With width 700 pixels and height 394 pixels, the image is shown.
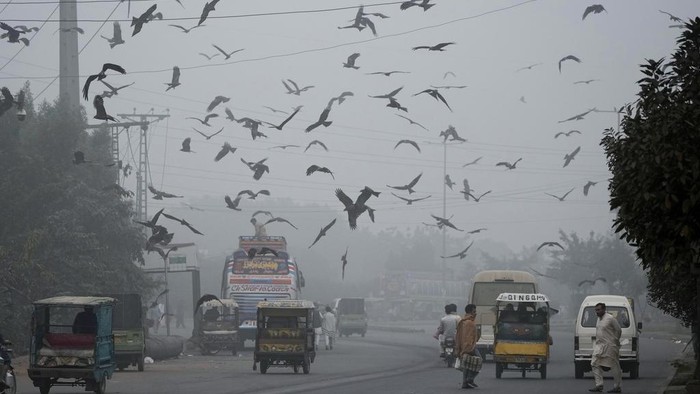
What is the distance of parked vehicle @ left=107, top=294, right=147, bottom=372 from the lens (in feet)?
107

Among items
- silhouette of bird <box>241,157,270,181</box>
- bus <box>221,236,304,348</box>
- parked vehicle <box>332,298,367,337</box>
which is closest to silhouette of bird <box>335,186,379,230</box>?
silhouette of bird <box>241,157,270,181</box>

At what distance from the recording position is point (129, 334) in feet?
107

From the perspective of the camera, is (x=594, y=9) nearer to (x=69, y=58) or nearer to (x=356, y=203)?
(x=356, y=203)

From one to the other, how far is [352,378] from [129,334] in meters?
7.15

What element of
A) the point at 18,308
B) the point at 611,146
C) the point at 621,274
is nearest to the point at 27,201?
the point at 18,308

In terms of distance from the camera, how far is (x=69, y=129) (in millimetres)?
50188

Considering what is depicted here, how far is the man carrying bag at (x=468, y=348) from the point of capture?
2448 centimetres

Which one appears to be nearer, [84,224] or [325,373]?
[325,373]

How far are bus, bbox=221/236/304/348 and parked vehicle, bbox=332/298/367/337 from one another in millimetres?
21880

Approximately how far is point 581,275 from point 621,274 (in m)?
9.17

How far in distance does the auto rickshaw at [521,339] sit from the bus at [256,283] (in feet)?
67.9

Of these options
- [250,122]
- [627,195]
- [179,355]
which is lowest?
[179,355]

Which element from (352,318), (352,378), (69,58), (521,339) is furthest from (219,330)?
(352,318)

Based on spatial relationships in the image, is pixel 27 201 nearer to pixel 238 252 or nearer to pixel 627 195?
pixel 238 252
